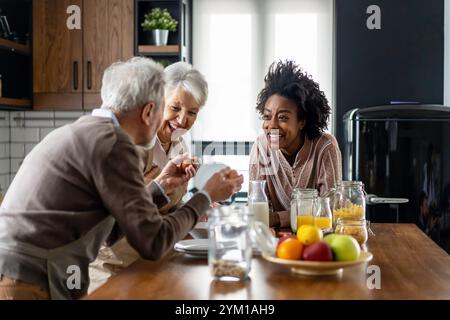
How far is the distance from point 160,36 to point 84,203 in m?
2.39

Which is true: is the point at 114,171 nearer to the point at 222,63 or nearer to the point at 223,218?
the point at 223,218

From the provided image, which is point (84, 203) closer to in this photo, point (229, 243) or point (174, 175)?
point (229, 243)

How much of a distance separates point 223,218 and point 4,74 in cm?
288

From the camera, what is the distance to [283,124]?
2.82m

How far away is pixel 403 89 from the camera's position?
12.0 feet

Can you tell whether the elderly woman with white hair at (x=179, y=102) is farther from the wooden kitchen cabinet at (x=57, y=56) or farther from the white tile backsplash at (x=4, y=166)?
the white tile backsplash at (x=4, y=166)

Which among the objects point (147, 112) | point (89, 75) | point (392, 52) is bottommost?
point (147, 112)

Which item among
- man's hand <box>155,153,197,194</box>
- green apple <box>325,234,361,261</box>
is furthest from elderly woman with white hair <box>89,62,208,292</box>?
green apple <box>325,234,361,261</box>

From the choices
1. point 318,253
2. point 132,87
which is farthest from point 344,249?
point 132,87

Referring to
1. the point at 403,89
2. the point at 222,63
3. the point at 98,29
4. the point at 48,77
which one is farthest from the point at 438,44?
the point at 48,77

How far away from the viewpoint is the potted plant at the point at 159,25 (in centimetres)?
388

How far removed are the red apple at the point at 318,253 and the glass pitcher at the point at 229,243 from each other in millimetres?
143

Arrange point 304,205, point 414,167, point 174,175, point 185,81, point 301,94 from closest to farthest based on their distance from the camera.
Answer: point 304,205 < point 174,175 < point 185,81 < point 301,94 < point 414,167

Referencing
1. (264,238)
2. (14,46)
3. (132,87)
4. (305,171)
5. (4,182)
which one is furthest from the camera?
(4,182)
